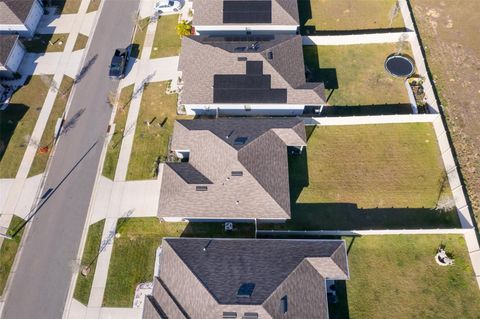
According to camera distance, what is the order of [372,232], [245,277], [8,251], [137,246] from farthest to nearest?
[8,251] → [137,246] → [372,232] → [245,277]

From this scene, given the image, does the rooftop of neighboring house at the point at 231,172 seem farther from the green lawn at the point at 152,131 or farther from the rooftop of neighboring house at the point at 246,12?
the rooftop of neighboring house at the point at 246,12

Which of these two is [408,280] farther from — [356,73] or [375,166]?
[356,73]

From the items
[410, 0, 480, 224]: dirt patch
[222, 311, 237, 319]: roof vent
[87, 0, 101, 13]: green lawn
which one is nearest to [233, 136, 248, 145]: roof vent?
[222, 311, 237, 319]: roof vent

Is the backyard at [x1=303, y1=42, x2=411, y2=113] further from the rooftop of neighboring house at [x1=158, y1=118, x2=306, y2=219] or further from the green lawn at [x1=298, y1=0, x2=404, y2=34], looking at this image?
the rooftop of neighboring house at [x1=158, y1=118, x2=306, y2=219]

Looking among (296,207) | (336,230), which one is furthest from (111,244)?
(336,230)

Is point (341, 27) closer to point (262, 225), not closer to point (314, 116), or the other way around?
point (314, 116)

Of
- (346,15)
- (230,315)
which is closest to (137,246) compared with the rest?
(230,315)
